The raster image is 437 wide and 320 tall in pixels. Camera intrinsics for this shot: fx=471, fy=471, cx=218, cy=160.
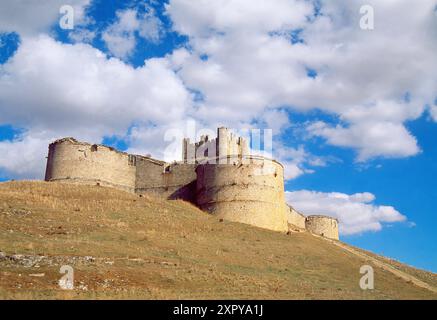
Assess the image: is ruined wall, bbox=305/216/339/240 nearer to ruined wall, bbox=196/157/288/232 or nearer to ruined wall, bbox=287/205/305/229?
ruined wall, bbox=287/205/305/229

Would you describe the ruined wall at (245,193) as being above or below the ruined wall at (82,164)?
below

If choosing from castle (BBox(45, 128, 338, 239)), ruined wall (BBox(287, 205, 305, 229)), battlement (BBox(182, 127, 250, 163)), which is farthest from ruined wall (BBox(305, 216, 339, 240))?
battlement (BBox(182, 127, 250, 163))

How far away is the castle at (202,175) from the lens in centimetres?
4125

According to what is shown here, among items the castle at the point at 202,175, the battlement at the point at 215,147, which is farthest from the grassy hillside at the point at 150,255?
the battlement at the point at 215,147

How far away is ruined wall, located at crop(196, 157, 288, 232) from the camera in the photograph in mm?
40812

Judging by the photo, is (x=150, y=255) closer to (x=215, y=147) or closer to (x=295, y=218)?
(x=215, y=147)

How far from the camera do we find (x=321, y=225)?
208ft

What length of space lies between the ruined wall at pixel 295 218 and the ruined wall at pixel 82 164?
2002 cm

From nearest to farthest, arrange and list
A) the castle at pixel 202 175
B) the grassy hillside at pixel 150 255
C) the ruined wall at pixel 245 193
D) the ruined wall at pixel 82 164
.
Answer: the grassy hillside at pixel 150 255 < the ruined wall at pixel 245 193 < the castle at pixel 202 175 < the ruined wall at pixel 82 164

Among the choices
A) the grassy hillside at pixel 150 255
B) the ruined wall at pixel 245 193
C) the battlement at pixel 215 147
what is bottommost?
the grassy hillside at pixel 150 255

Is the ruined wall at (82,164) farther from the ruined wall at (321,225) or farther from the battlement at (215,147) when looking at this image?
the ruined wall at (321,225)

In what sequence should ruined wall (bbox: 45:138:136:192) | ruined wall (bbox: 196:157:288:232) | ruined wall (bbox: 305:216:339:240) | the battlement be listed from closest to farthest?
ruined wall (bbox: 196:157:288:232) → ruined wall (bbox: 45:138:136:192) → the battlement → ruined wall (bbox: 305:216:339:240)

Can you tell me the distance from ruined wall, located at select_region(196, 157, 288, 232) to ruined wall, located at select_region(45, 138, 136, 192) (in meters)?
10.1

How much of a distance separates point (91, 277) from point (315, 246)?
2230cm
